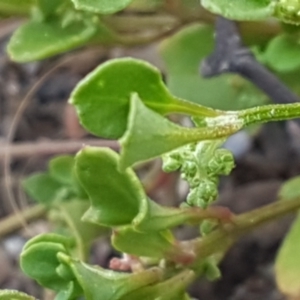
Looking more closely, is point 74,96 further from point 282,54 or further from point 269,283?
point 269,283

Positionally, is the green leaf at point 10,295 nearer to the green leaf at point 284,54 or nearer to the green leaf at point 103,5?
the green leaf at point 103,5

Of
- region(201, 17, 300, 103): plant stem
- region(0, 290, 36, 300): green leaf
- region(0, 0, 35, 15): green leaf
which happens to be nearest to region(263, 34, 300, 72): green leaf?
region(201, 17, 300, 103): plant stem

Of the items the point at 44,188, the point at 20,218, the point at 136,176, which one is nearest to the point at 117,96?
the point at 136,176

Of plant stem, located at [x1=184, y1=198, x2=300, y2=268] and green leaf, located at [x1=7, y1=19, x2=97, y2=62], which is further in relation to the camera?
green leaf, located at [x1=7, y1=19, x2=97, y2=62]

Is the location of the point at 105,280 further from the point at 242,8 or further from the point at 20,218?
the point at 20,218

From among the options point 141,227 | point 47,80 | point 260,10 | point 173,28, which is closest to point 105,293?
point 141,227

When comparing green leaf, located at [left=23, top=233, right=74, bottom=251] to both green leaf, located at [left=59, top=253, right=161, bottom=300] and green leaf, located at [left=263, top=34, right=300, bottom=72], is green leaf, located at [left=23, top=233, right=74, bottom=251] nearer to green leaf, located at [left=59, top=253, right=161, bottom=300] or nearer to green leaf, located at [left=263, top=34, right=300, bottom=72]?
green leaf, located at [left=59, top=253, right=161, bottom=300]

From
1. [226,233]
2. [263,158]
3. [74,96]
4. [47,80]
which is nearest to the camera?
[74,96]
